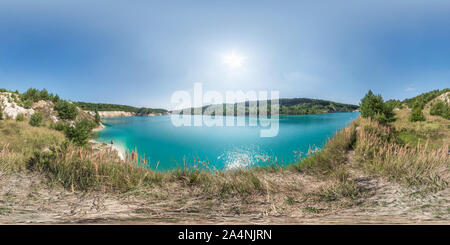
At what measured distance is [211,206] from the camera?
238cm

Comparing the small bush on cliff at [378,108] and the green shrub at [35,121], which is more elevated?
the small bush on cliff at [378,108]

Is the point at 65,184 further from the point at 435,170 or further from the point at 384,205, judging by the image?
the point at 435,170

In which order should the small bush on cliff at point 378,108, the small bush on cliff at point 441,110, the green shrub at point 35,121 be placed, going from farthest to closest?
the small bush on cliff at point 378,108, the green shrub at point 35,121, the small bush on cliff at point 441,110

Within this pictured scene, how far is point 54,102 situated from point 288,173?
34.5m

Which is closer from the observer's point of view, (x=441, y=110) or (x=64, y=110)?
(x=441, y=110)

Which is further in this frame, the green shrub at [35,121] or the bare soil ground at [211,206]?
the green shrub at [35,121]

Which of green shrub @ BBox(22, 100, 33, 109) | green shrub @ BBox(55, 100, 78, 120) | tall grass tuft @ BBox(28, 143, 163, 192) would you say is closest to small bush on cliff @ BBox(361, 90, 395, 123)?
tall grass tuft @ BBox(28, 143, 163, 192)

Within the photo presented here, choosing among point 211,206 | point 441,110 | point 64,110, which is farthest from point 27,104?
point 441,110

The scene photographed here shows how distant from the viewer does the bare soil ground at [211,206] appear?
1795mm

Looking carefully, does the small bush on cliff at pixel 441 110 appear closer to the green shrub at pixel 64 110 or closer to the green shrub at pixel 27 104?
the green shrub at pixel 64 110

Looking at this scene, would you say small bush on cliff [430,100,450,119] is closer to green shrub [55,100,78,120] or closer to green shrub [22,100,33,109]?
green shrub [55,100,78,120]

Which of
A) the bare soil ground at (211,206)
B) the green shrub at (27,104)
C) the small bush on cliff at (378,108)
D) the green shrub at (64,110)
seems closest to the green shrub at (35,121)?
the green shrub at (27,104)

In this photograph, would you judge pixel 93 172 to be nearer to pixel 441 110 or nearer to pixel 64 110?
pixel 64 110
